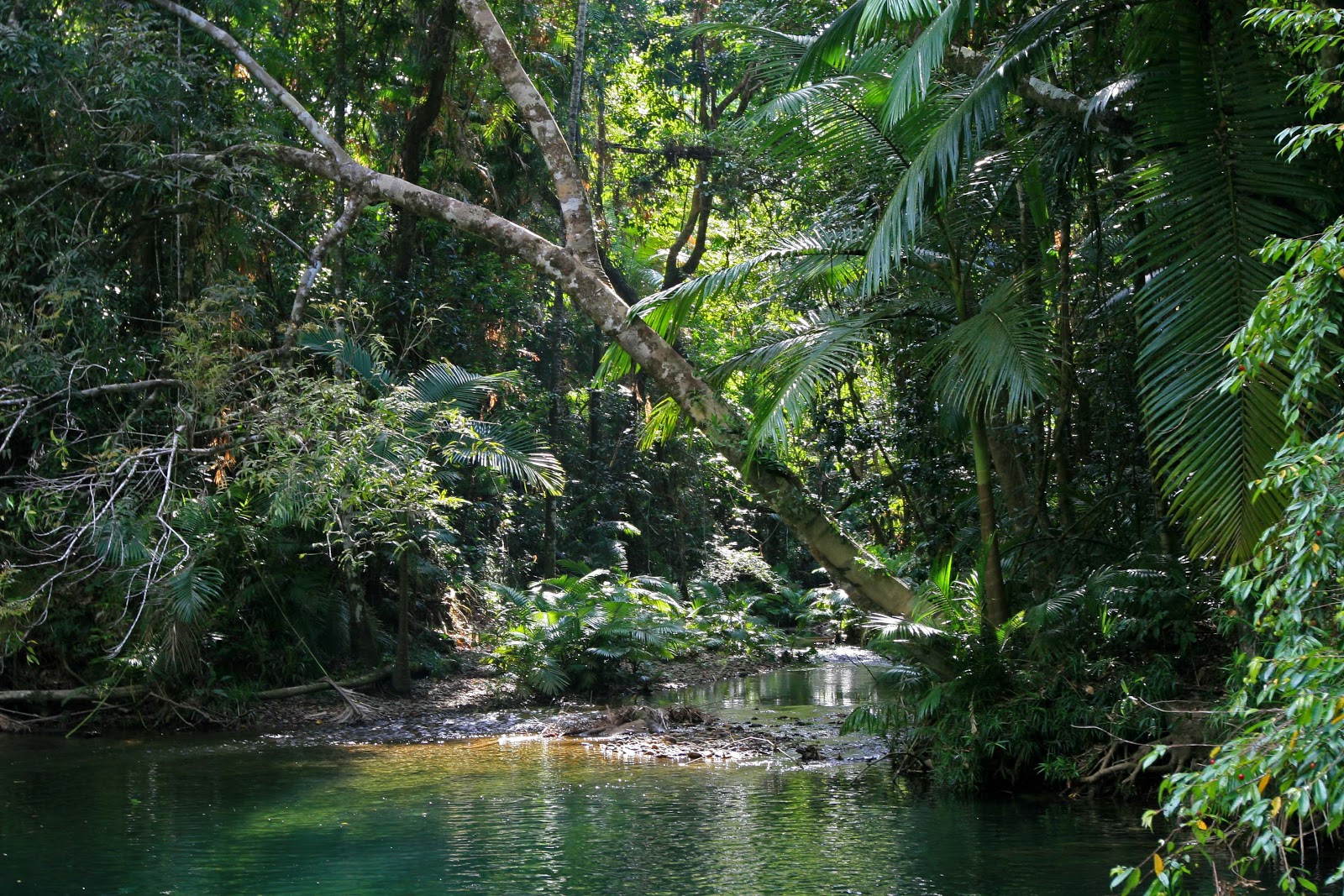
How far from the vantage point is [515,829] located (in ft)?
23.1

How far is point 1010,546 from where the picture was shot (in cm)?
905

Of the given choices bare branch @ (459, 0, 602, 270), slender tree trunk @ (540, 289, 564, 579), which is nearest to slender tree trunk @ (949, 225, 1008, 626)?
bare branch @ (459, 0, 602, 270)

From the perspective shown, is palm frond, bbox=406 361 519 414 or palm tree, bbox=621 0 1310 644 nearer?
palm tree, bbox=621 0 1310 644

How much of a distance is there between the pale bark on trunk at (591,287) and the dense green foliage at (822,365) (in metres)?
0.15

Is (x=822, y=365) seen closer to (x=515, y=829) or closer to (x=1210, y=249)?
(x=1210, y=249)

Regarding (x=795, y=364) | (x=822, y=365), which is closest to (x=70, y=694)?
(x=795, y=364)

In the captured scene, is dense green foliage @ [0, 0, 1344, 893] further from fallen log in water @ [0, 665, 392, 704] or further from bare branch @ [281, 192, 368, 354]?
fallen log in water @ [0, 665, 392, 704]

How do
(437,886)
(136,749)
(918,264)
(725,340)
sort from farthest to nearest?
(725,340) → (136,749) → (918,264) → (437,886)

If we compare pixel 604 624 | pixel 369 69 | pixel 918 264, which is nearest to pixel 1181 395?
pixel 918 264

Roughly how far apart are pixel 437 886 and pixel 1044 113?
24.4ft

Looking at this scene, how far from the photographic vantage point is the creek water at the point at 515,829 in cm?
588

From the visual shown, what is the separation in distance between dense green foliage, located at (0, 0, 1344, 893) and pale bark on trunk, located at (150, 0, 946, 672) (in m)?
0.15

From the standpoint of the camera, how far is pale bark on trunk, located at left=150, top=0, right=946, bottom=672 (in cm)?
796

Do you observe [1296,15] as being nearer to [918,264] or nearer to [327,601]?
[918,264]
